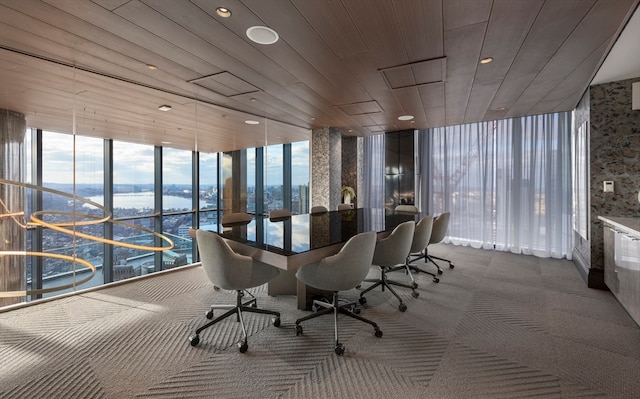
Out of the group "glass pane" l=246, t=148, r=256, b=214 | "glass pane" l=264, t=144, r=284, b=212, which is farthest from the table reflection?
"glass pane" l=246, t=148, r=256, b=214

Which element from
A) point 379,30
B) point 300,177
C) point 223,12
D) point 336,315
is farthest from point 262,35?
point 300,177

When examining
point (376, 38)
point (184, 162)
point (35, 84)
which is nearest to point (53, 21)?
point (35, 84)

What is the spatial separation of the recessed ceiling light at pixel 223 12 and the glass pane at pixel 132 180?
3.71m

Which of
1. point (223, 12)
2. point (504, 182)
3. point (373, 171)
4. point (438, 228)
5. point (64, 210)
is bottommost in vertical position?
point (438, 228)

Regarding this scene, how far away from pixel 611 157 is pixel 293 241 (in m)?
4.13

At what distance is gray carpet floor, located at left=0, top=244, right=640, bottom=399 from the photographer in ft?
5.94

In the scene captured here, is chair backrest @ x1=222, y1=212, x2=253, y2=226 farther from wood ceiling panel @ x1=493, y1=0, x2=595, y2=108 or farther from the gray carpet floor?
wood ceiling panel @ x1=493, y1=0, x2=595, y2=108

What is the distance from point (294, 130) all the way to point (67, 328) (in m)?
4.72

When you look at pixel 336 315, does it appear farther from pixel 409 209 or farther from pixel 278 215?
pixel 409 209

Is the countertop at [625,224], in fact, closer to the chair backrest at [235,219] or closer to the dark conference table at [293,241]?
the dark conference table at [293,241]

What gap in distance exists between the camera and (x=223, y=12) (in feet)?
6.42

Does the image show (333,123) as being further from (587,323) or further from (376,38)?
(587,323)

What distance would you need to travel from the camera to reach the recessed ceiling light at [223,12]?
1.92 meters

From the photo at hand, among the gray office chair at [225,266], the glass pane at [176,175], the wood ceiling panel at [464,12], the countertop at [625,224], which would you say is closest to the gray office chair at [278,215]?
the gray office chair at [225,266]
